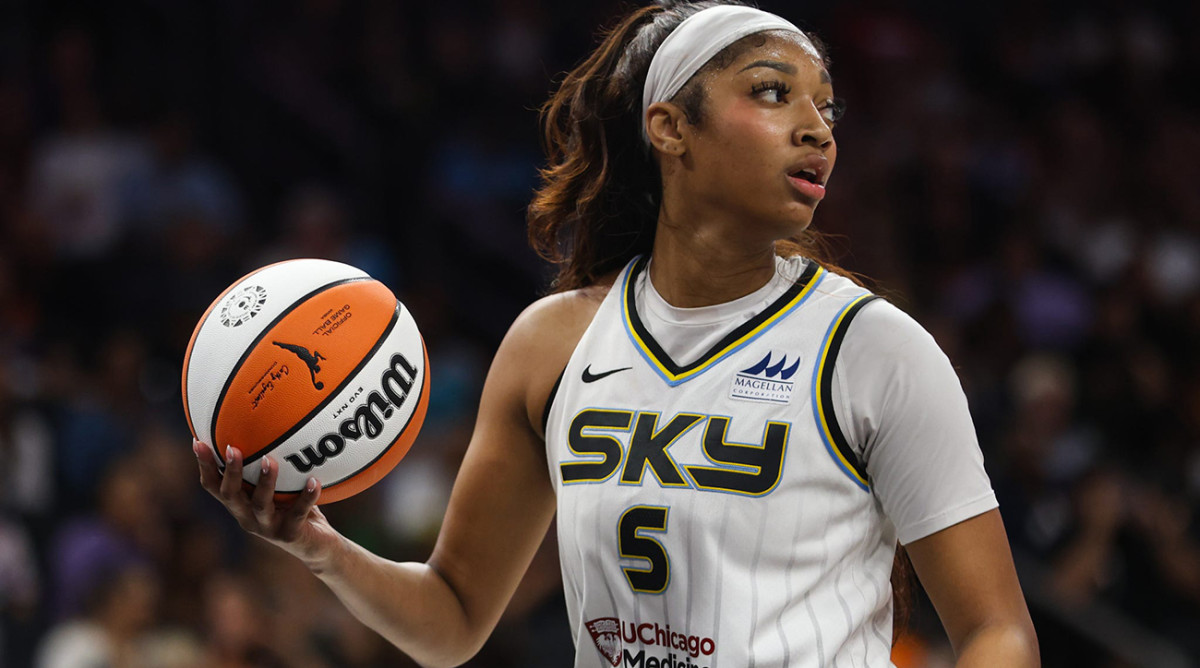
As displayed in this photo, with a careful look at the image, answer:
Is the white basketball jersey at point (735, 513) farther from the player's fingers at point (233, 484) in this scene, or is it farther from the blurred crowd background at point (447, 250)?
the blurred crowd background at point (447, 250)

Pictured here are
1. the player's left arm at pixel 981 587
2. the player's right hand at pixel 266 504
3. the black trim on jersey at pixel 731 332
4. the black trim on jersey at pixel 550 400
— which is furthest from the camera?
the black trim on jersey at pixel 550 400

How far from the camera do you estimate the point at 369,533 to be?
6.44 meters

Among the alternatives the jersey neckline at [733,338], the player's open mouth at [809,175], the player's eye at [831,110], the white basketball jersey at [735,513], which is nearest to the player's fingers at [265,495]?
the white basketball jersey at [735,513]

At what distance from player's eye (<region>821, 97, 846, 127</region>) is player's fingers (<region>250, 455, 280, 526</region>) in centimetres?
111

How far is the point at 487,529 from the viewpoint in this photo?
2.66 m

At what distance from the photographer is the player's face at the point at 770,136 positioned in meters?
2.23

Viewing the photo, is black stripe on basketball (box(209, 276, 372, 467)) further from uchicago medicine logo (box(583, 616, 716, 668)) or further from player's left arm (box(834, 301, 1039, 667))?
player's left arm (box(834, 301, 1039, 667))

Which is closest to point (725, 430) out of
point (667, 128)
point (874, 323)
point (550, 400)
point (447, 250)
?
point (874, 323)

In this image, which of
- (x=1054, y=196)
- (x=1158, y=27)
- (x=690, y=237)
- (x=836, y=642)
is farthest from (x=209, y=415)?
(x=1158, y=27)

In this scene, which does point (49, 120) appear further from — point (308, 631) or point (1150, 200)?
point (1150, 200)

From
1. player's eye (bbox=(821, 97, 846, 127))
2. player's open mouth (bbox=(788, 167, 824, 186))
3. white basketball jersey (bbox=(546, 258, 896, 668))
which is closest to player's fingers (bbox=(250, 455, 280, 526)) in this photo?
white basketball jersey (bbox=(546, 258, 896, 668))

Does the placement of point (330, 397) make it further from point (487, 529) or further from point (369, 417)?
point (487, 529)

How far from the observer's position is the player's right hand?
86.9 inches

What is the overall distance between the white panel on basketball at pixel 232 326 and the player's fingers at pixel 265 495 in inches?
5.5
